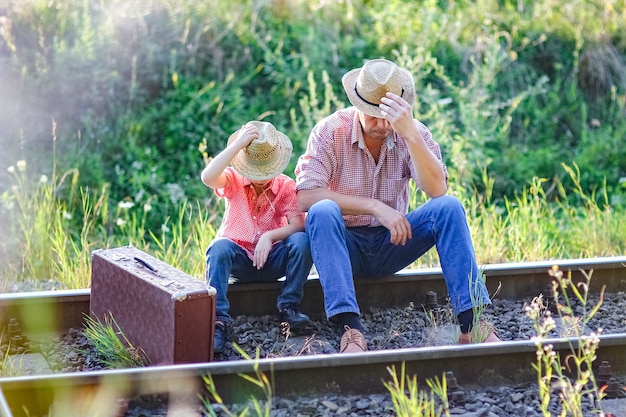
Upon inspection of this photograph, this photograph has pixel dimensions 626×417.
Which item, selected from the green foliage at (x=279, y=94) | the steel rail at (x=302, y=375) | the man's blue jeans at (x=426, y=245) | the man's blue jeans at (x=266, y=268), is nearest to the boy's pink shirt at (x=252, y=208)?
the man's blue jeans at (x=266, y=268)

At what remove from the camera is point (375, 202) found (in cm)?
521

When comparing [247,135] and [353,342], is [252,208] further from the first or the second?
[353,342]

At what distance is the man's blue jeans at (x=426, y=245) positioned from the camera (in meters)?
4.84

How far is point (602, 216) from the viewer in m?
7.72

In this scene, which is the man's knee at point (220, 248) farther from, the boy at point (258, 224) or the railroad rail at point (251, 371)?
the railroad rail at point (251, 371)

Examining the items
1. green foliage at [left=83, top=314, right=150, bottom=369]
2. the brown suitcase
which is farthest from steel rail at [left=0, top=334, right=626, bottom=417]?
green foliage at [left=83, top=314, right=150, bottom=369]

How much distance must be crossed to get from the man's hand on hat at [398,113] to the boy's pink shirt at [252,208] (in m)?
0.75

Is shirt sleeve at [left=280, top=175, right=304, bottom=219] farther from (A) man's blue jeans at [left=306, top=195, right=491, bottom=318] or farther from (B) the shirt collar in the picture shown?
(A) man's blue jeans at [left=306, top=195, right=491, bottom=318]

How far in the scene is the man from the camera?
4.87 m

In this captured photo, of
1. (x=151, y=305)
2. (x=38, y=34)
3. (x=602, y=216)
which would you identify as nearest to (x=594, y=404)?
(x=151, y=305)

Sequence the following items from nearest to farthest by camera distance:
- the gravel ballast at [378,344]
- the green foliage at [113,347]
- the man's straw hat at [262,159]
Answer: the gravel ballast at [378,344] < the green foliage at [113,347] < the man's straw hat at [262,159]

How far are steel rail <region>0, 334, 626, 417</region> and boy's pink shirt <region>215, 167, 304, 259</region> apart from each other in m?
1.17

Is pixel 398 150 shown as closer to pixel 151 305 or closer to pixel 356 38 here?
pixel 151 305

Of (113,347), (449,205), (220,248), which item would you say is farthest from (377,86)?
(113,347)
